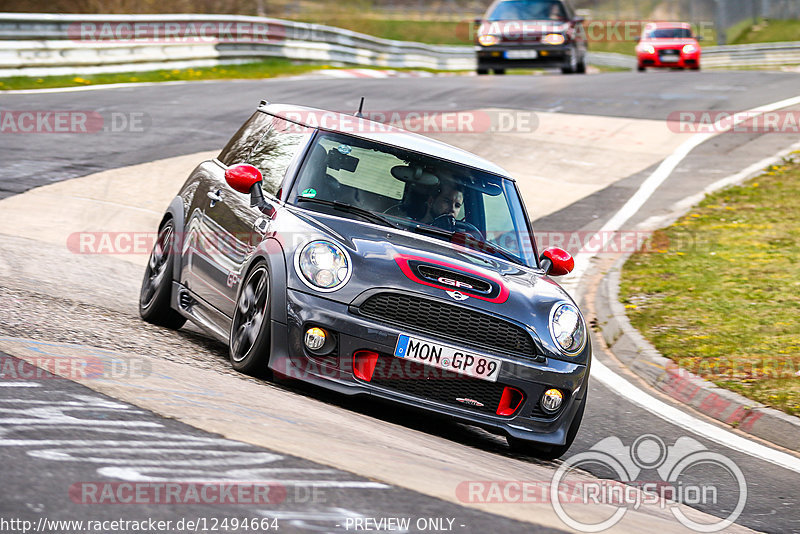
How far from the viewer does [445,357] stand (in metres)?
5.68

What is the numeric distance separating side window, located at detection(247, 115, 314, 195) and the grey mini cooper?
0.01 metres

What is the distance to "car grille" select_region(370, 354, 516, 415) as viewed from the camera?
18.7 feet

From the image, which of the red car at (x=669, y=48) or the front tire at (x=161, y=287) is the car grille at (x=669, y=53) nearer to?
the red car at (x=669, y=48)

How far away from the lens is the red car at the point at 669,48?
33.3m

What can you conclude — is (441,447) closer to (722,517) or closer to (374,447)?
(374,447)

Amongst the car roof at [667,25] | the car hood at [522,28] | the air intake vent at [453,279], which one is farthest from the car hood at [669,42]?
the air intake vent at [453,279]

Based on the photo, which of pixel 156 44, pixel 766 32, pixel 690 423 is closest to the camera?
pixel 690 423

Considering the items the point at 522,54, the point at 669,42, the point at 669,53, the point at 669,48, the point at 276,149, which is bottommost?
the point at 669,53

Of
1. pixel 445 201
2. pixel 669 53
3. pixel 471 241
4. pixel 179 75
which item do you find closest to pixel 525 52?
pixel 179 75

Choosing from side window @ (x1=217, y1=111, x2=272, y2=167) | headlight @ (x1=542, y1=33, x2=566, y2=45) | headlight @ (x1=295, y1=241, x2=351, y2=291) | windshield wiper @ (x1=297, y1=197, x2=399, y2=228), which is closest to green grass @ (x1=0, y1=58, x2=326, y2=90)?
headlight @ (x1=542, y1=33, x2=566, y2=45)

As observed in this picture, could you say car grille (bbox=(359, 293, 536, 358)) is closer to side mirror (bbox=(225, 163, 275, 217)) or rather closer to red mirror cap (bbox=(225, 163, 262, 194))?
side mirror (bbox=(225, 163, 275, 217))

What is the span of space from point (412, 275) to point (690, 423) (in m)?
2.58

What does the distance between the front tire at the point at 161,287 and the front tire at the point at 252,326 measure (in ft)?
4.25

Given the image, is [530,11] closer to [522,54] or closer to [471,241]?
[522,54]
